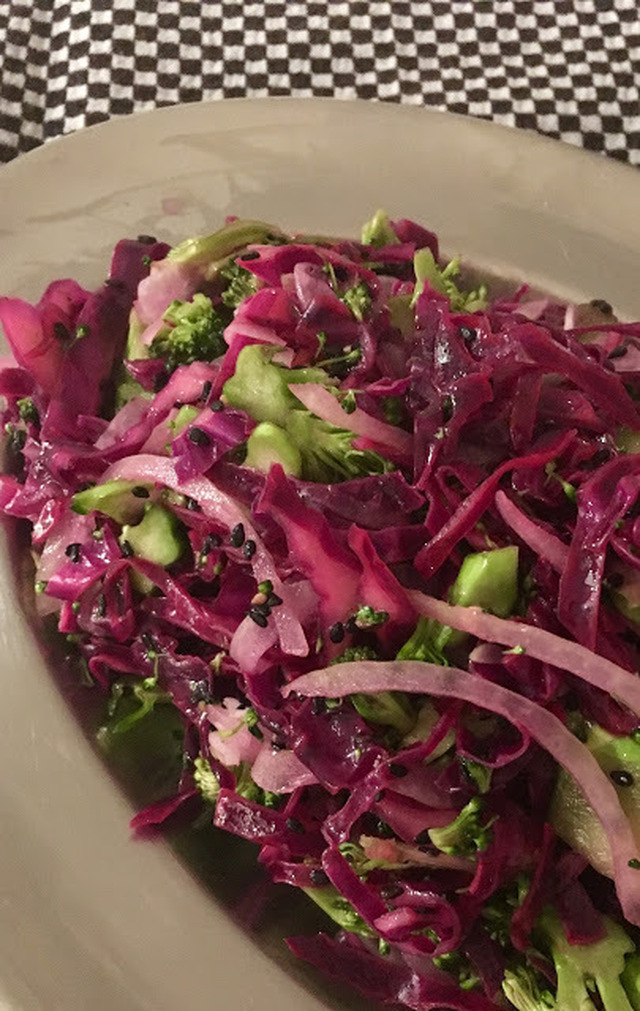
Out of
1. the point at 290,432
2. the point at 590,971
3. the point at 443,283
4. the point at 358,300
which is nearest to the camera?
the point at 590,971

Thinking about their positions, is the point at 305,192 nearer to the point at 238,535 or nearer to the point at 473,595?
the point at 238,535

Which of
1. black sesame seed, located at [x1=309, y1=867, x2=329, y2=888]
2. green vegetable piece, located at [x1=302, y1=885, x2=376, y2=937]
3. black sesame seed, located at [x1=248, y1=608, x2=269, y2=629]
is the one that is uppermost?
black sesame seed, located at [x1=248, y1=608, x2=269, y2=629]

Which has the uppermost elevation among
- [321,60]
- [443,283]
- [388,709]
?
[321,60]

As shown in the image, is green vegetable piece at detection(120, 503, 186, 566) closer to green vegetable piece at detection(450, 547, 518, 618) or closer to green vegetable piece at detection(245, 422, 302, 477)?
green vegetable piece at detection(245, 422, 302, 477)

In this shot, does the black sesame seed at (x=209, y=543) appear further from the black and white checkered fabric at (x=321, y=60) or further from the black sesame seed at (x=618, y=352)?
the black and white checkered fabric at (x=321, y=60)

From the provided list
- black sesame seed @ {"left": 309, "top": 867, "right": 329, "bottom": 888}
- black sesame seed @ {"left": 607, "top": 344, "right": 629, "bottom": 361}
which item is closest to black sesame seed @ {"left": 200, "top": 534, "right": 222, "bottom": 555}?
black sesame seed @ {"left": 309, "top": 867, "right": 329, "bottom": 888}

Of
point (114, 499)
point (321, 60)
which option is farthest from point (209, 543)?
point (321, 60)

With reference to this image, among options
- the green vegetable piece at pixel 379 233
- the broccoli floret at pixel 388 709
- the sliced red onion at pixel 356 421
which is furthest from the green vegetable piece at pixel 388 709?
the green vegetable piece at pixel 379 233
